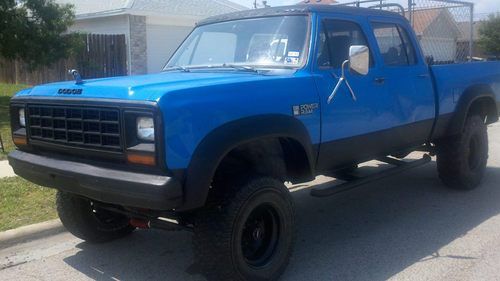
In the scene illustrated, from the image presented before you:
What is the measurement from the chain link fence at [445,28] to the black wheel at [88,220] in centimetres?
591

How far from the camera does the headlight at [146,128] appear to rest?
348cm

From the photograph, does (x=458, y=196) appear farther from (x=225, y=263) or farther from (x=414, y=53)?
(x=225, y=263)

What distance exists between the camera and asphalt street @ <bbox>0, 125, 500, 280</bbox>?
4426 millimetres

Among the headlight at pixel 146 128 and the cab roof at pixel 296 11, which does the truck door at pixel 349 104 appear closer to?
the cab roof at pixel 296 11

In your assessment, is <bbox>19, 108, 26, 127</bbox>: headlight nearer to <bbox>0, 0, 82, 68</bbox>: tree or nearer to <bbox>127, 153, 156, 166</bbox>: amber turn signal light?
<bbox>127, 153, 156, 166</bbox>: amber turn signal light

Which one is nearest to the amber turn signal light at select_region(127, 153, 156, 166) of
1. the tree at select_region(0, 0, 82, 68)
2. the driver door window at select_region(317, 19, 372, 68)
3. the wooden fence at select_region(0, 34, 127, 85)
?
the driver door window at select_region(317, 19, 372, 68)

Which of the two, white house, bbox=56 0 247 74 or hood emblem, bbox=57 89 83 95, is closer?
hood emblem, bbox=57 89 83 95

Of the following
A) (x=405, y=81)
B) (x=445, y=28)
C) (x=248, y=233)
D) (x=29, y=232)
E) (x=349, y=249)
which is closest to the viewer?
(x=248, y=233)

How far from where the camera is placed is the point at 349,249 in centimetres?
494

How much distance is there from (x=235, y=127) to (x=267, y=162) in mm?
596

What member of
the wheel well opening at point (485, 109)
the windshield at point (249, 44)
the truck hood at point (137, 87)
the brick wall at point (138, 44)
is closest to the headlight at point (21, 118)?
the truck hood at point (137, 87)

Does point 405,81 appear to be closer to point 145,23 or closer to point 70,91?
point 70,91

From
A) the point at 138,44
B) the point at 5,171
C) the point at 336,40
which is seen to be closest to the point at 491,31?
the point at 138,44

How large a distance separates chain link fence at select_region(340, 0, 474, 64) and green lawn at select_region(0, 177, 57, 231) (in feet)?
20.1
